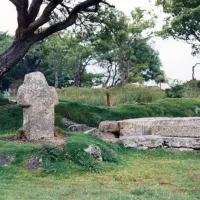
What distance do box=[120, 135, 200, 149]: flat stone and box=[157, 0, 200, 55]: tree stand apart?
52.5 feet

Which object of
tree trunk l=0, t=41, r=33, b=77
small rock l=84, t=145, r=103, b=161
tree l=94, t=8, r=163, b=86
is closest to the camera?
small rock l=84, t=145, r=103, b=161

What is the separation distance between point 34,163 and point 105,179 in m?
1.44

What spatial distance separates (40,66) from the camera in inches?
1666

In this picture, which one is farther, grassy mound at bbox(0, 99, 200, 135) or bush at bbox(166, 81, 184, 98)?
bush at bbox(166, 81, 184, 98)

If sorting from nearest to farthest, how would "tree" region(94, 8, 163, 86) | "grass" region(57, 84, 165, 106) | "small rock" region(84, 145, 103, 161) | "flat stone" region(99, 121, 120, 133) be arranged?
1. "small rock" region(84, 145, 103, 161)
2. "flat stone" region(99, 121, 120, 133)
3. "grass" region(57, 84, 165, 106)
4. "tree" region(94, 8, 163, 86)

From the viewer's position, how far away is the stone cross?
908 cm

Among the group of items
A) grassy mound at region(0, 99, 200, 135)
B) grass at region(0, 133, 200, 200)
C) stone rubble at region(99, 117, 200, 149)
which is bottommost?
grass at region(0, 133, 200, 200)

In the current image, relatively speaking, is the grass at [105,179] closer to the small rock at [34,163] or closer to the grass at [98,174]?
the grass at [98,174]

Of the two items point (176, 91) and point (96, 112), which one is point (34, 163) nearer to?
point (96, 112)

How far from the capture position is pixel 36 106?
9.10 metres

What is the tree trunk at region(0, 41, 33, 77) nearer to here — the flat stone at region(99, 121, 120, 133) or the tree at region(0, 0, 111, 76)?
the tree at region(0, 0, 111, 76)

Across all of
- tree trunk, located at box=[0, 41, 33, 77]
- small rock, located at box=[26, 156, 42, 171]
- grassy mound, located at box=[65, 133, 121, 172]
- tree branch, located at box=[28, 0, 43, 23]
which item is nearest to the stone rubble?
grassy mound, located at box=[65, 133, 121, 172]

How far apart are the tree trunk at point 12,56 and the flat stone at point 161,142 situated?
4880 mm

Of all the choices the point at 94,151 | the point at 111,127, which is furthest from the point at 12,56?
the point at 94,151
